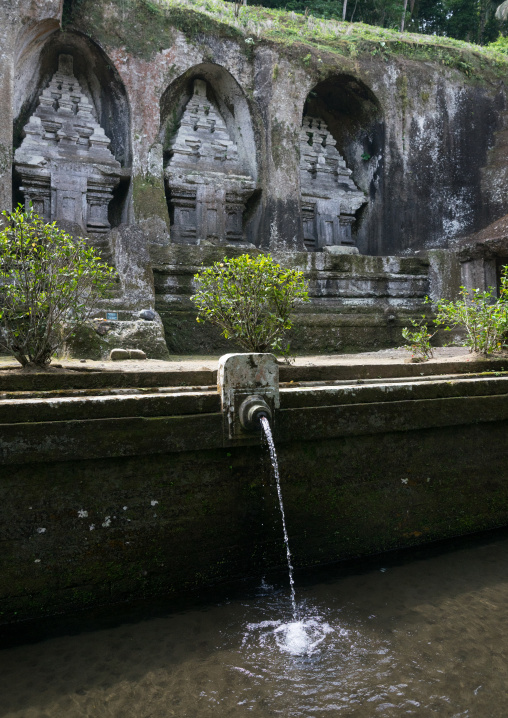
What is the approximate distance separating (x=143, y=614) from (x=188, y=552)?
415mm

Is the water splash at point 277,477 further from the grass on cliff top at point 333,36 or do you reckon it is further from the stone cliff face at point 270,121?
the grass on cliff top at point 333,36

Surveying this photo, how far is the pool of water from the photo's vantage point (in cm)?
253

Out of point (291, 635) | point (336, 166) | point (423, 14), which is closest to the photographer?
point (291, 635)

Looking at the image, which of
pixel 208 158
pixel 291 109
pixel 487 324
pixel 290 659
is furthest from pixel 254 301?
Result: pixel 208 158

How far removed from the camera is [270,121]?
42.3 feet

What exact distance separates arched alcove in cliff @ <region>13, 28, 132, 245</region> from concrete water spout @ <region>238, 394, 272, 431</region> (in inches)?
388

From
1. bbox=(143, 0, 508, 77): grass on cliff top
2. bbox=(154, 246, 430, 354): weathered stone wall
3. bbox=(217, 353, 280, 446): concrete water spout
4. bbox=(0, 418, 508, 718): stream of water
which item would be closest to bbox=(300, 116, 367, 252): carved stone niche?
bbox=(143, 0, 508, 77): grass on cliff top

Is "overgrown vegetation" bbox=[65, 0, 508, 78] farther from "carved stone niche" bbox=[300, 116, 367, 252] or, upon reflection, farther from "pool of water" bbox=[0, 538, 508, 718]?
"pool of water" bbox=[0, 538, 508, 718]

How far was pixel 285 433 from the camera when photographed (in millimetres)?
3596

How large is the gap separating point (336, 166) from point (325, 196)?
97cm

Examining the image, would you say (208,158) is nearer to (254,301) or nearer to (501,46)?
(501,46)

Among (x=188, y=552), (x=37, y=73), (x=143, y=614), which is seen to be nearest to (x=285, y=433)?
(x=188, y=552)

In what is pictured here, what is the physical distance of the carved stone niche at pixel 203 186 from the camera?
520 inches

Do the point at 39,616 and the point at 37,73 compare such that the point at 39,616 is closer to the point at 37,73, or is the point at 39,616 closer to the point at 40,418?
the point at 40,418
